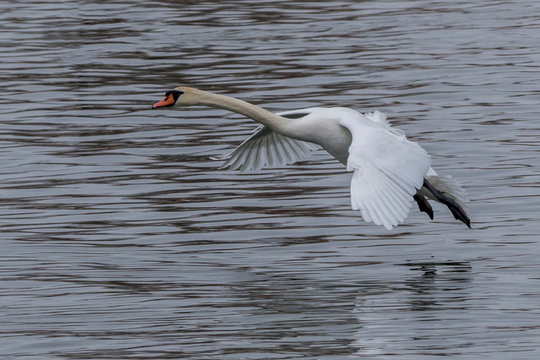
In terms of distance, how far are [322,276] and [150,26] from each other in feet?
41.6

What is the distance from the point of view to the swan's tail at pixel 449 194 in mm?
10047

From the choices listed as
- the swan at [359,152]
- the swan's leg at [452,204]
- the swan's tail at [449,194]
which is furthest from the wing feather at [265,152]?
the swan's leg at [452,204]

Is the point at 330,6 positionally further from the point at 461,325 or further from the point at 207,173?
the point at 461,325

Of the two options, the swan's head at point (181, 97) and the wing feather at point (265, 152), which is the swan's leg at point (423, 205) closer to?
the wing feather at point (265, 152)

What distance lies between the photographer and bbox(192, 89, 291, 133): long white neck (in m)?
10.3

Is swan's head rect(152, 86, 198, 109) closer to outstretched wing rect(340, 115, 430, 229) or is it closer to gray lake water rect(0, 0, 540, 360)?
gray lake water rect(0, 0, 540, 360)

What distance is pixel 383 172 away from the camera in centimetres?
884

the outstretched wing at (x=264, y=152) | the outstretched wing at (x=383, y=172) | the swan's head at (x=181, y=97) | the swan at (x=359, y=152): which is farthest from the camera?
the outstretched wing at (x=264, y=152)

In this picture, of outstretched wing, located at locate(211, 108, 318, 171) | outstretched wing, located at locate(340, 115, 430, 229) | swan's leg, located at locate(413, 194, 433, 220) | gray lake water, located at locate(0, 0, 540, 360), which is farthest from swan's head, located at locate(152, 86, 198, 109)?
swan's leg, located at locate(413, 194, 433, 220)

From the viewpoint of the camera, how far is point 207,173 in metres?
12.4

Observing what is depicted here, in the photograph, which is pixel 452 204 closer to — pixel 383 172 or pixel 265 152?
pixel 383 172

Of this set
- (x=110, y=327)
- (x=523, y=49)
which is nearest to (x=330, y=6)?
(x=523, y=49)

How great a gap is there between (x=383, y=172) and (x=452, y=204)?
137 centimetres

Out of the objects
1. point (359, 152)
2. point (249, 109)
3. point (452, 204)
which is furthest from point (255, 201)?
point (359, 152)
